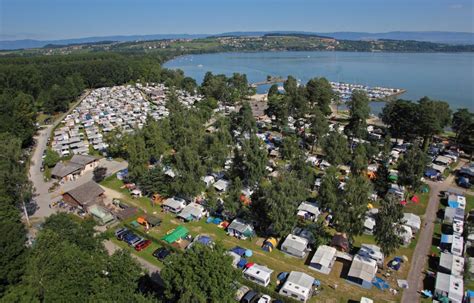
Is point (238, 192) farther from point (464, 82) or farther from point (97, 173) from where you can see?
point (464, 82)

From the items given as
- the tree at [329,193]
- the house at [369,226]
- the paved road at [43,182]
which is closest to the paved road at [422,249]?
the house at [369,226]

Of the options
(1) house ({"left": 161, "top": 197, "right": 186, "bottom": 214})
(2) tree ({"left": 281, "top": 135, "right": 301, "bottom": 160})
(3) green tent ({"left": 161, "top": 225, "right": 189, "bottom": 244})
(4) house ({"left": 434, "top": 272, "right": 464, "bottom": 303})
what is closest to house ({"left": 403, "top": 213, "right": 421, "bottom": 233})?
(4) house ({"left": 434, "top": 272, "right": 464, "bottom": 303})

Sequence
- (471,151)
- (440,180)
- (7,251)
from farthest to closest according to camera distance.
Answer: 1. (471,151)
2. (440,180)
3. (7,251)

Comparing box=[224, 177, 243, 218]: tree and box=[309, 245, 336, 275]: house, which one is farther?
box=[224, 177, 243, 218]: tree

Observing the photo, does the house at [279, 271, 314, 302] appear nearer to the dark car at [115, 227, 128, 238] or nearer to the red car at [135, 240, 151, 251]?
the red car at [135, 240, 151, 251]

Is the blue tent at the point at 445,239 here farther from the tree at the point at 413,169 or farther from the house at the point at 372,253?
the tree at the point at 413,169

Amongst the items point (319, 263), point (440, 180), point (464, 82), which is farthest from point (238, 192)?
point (464, 82)
